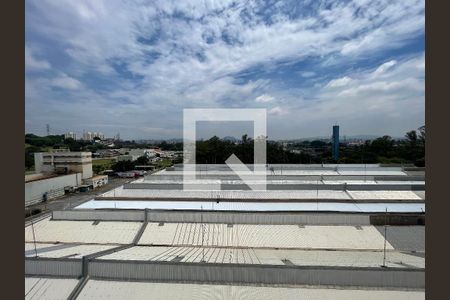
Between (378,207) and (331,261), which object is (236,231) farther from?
(378,207)

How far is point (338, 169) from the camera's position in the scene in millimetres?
17109

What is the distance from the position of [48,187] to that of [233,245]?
13.6m

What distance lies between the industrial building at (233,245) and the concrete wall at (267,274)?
16 millimetres

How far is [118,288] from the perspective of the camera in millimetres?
4195

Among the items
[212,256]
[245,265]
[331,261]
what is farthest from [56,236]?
[331,261]

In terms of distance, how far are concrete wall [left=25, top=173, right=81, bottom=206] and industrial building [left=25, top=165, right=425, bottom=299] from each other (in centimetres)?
657

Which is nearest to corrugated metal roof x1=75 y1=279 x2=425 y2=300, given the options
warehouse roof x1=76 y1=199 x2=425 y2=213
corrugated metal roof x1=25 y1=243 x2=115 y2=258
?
corrugated metal roof x1=25 y1=243 x2=115 y2=258

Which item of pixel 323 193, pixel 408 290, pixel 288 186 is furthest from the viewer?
pixel 288 186

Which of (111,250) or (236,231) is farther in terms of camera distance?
(236,231)

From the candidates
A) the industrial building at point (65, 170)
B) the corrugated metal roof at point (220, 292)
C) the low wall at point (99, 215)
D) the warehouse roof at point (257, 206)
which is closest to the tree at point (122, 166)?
the industrial building at point (65, 170)

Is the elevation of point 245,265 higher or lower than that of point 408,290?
higher

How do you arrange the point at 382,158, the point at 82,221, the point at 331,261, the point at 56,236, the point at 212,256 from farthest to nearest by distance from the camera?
the point at 382,158 < the point at 82,221 < the point at 56,236 < the point at 212,256 < the point at 331,261

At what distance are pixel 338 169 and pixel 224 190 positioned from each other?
9.87 meters

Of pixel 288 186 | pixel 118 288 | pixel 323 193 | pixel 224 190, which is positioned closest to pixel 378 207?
pixel 323 193
